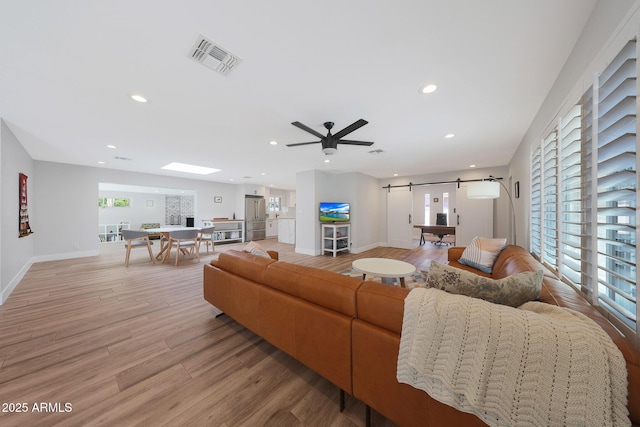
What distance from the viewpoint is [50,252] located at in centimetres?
513

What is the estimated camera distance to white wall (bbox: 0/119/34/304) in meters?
2.91

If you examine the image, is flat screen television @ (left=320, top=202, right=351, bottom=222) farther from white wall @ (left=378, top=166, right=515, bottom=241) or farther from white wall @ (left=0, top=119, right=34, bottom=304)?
white wall @ (left=0, top=119, right=34, bottom=304)

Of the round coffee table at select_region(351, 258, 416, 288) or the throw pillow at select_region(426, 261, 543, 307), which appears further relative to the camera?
the round coffee table at select_region(351, 258, 416, 288)

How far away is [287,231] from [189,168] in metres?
3.71

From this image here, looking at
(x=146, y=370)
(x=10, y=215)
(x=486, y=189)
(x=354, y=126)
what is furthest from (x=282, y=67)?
(x=10, y=215)

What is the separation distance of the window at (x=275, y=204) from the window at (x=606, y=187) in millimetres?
9682

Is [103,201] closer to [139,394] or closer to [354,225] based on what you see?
[354,225]

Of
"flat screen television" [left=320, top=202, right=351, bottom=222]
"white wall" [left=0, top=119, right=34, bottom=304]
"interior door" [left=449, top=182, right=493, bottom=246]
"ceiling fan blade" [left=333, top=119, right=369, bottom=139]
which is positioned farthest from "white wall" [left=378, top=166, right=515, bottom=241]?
"white wall" [left=0, top=119, right=34, bottom=304]

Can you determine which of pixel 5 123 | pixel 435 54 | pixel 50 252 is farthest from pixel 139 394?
pixel 50 252

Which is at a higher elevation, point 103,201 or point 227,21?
point 227,21

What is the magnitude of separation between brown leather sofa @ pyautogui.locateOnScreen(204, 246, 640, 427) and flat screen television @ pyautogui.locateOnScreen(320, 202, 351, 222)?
427cm

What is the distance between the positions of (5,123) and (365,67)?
4771 millimetres

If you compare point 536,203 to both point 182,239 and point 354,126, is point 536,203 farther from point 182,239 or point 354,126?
point 182,239

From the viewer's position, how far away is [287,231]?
8.12 metres
